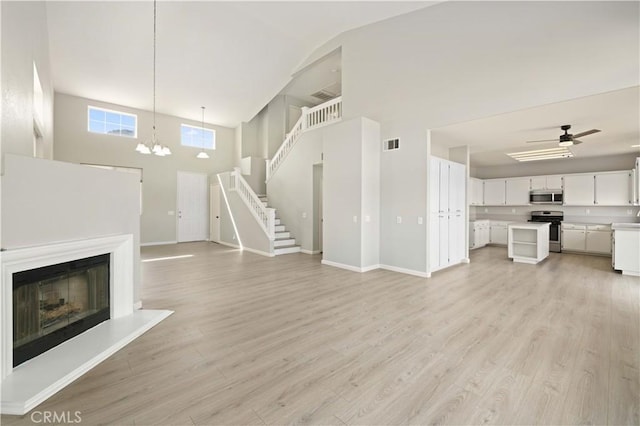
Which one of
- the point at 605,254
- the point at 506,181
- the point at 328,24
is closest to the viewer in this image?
the point at 328,24

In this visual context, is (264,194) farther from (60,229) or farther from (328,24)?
(60,229)

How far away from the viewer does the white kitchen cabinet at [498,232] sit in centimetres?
943

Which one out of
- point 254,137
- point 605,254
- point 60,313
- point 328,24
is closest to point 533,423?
point 60,313

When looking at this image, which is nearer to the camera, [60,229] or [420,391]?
[420,391]

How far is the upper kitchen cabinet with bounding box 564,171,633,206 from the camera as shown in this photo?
7.55m

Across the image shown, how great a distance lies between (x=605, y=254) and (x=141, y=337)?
35.3ft

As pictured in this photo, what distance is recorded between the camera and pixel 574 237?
26.8 feet

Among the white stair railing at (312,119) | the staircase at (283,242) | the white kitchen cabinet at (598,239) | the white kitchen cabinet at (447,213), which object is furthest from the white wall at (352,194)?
the white kitchen cabinet at (598,239)

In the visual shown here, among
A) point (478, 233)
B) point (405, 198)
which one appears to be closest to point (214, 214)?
point (405, 198)

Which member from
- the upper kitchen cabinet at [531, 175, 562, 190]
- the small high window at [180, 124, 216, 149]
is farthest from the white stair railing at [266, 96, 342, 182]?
the upper kitchen cabinet at [531, 175, 562, 190]

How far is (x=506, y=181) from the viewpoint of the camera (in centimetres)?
966

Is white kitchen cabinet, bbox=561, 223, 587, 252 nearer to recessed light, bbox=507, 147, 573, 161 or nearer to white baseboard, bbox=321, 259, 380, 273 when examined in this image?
recessed light, bbox=507, 147, 573, 161

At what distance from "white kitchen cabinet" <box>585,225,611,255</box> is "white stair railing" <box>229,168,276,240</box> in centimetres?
877

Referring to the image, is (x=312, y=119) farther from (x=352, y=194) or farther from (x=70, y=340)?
(x=70, y=340)
